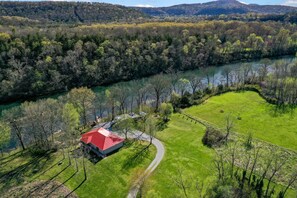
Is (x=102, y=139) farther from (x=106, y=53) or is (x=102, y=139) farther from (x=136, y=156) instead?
(x=106, y=53)

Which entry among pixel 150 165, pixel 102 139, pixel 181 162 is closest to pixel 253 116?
pixel 181 162

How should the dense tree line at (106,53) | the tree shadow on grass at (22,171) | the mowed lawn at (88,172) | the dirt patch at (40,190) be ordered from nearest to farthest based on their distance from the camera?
the dirt patch at (40,190)
the mowed lawn at (88,172)
the tree shadow on grass at (22,171)
the dense tree line at (106,53)

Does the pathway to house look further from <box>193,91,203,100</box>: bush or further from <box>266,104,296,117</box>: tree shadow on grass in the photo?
<box>266,104,296,117</box>: tree shadow on grass

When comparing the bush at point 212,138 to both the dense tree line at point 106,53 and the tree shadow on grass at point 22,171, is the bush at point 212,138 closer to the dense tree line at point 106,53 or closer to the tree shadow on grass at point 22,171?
the tree shadow on grass at point 22,171

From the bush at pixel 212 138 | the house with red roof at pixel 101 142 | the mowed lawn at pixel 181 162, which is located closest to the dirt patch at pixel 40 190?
the house with red roof at pixel 101 142

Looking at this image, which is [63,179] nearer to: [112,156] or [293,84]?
[112,156]

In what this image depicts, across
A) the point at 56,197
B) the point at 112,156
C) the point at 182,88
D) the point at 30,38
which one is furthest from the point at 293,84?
the point at 30,38
